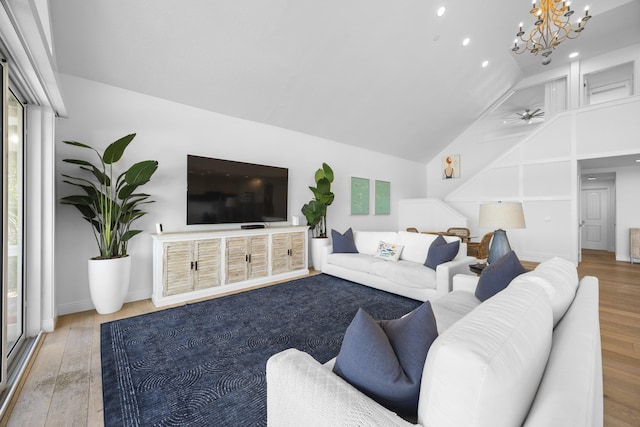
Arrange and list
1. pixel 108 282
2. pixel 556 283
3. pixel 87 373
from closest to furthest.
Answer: pixel 556 283 < pixel 87 373 < pixel 108 282

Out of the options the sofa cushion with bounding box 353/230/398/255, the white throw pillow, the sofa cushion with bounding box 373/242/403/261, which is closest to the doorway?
the white throw pillow

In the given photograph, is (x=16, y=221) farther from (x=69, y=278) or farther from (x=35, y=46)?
(x=35, y=46)

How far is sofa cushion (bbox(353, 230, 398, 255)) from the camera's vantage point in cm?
428

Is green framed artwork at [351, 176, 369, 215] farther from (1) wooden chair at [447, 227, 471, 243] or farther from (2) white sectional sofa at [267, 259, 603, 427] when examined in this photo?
(2) white sectional sofa at [267, 259, 603, 427]

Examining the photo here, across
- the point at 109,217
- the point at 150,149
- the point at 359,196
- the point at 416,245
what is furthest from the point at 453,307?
the point at 359,196

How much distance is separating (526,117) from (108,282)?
9.08m

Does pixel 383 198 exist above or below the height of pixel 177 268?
above

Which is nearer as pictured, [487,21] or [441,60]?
[487,21]

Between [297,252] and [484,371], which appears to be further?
[297,252]

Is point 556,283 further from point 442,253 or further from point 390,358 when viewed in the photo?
point 442,253

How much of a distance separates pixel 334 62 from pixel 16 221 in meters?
4.16

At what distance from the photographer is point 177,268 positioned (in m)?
3.34

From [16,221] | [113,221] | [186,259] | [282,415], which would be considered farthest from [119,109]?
[282,415]

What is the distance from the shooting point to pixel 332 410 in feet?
2.59
